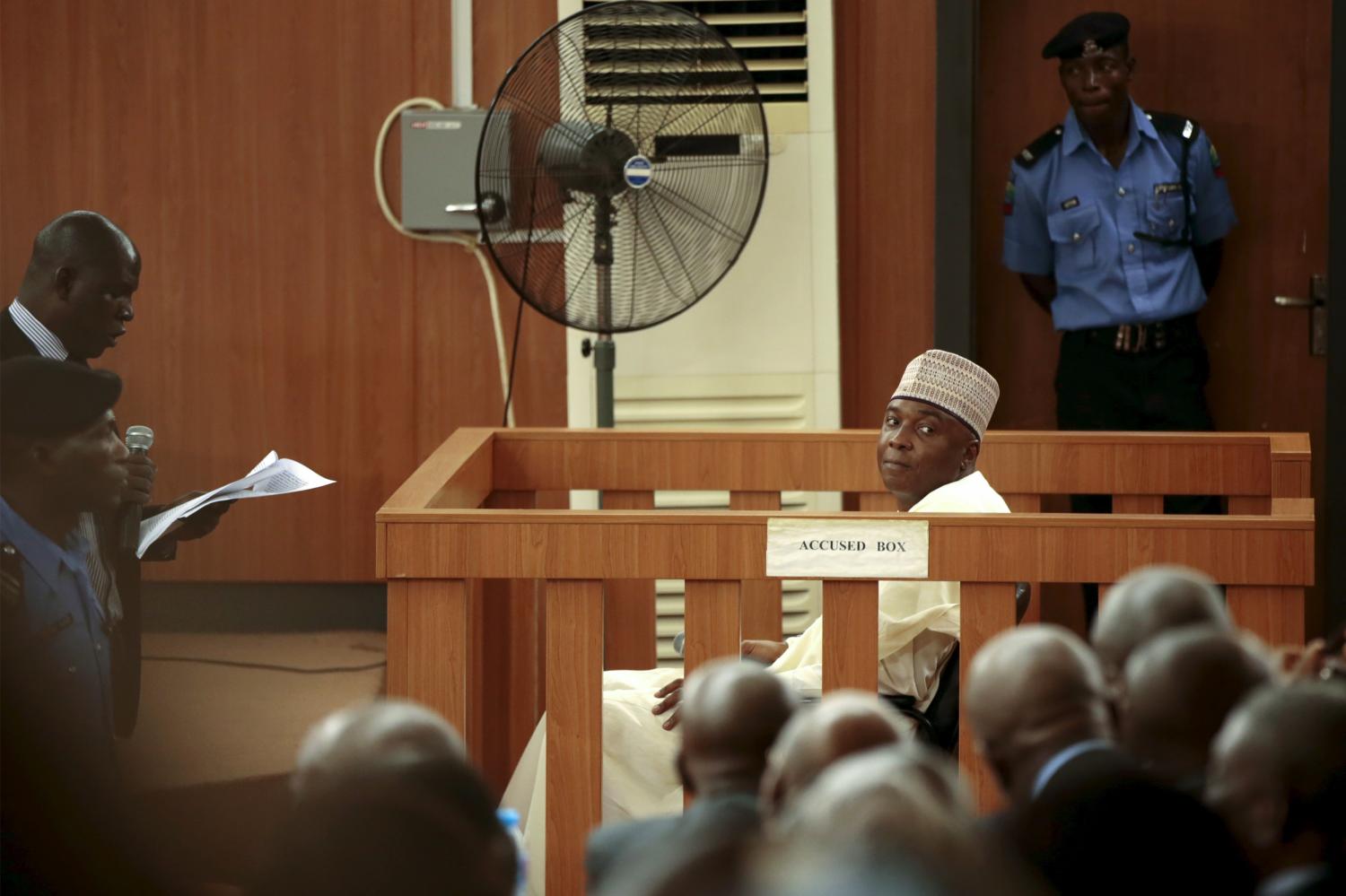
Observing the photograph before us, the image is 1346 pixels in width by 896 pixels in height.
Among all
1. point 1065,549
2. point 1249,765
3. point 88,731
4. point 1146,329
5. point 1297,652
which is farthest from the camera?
point 1146,329

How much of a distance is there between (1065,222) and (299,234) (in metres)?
1.98

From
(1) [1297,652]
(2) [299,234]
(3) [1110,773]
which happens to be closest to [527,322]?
(2) [299,234]

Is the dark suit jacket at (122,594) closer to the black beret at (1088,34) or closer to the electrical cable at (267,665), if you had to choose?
the electrical cable at (267,665)

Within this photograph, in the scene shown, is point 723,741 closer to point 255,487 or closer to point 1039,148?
point 255,487

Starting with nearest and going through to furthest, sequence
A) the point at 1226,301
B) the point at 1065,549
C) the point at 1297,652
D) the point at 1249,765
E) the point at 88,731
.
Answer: the point at 1249,765, the point at 1297,652, the point at 88,731, the point at 1065,549, the point at 1226,301

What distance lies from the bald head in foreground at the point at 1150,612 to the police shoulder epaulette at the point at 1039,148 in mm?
3239

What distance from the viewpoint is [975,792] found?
210cm

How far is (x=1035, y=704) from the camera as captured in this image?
2.75 feet

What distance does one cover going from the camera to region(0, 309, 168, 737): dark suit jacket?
2525mm

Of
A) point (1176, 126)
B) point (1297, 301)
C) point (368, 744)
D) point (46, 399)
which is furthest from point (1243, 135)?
point (368, 744)

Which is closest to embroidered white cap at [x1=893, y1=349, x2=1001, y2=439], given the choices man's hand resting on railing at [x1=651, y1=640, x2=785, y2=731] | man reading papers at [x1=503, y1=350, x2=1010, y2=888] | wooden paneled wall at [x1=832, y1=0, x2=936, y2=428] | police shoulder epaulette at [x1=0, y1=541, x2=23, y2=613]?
man reading papers at [x1=503, y1=350, x2=1010, y2=888]

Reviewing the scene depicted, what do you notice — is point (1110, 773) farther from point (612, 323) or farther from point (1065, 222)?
point (1065, 222)

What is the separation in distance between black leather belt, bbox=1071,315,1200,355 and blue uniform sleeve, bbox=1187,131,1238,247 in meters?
0.22

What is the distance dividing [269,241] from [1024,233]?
1.96m
